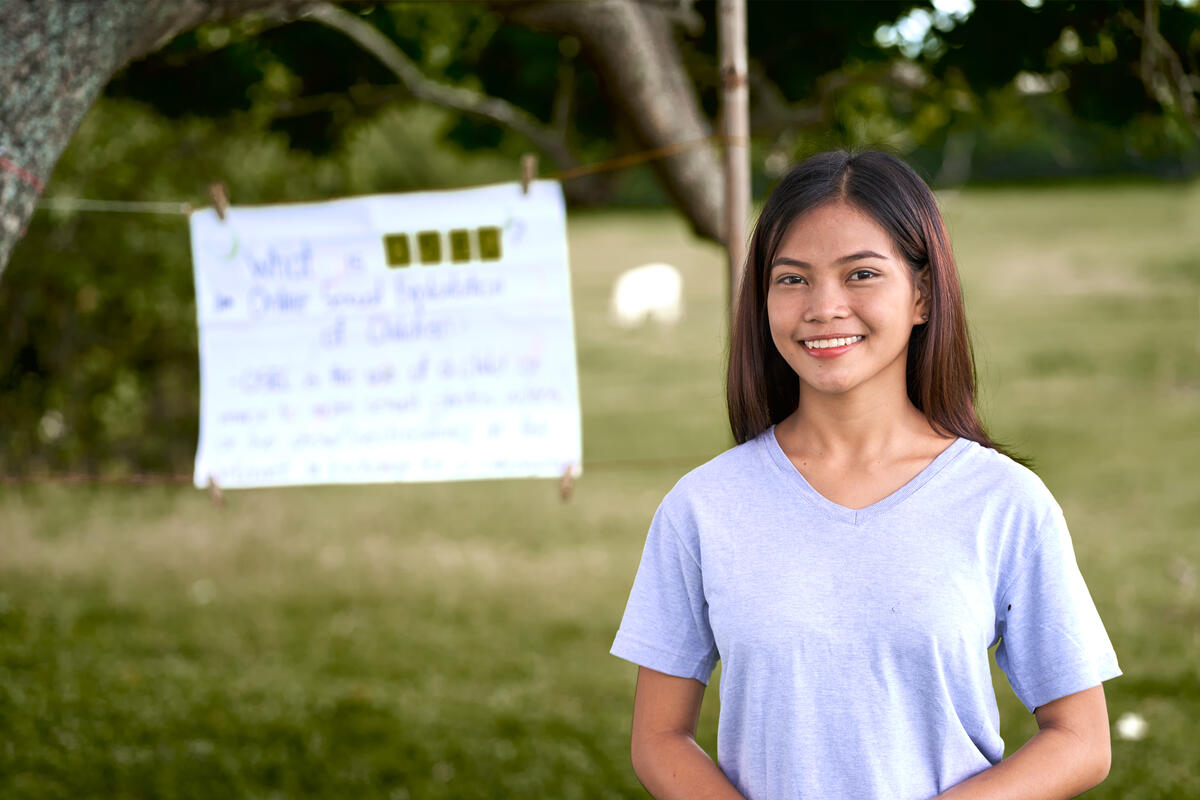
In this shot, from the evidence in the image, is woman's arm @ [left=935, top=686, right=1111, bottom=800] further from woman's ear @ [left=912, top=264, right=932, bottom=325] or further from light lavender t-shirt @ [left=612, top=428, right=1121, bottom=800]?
woman's ear @ [left=912, top=264, right=932, bottom=325]

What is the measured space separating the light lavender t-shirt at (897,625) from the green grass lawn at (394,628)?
1.62 ft

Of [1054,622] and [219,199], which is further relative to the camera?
[219,199]

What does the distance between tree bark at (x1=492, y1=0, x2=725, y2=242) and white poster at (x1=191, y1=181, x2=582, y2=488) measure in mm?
719

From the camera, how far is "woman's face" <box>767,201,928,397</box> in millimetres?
1475

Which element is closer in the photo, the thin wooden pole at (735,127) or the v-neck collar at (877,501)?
the v-neck collar at (877,501)

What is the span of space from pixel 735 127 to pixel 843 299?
51.7 inches

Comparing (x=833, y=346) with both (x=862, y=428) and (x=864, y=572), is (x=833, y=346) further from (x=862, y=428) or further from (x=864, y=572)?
(x=864, y=572)

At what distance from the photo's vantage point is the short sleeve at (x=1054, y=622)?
54.3 inches

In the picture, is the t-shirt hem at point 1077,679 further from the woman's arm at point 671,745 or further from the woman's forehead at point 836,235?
the woman's forehead at point 836,235

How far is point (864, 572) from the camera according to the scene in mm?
1394

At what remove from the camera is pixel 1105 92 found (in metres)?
3.66

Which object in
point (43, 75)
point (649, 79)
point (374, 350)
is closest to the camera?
point (43, 75)

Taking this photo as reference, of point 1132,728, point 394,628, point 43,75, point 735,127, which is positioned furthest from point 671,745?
point 394,628

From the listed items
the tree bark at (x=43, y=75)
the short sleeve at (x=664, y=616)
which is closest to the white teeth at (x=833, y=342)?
the short sleeve at (x=664, y=616)
